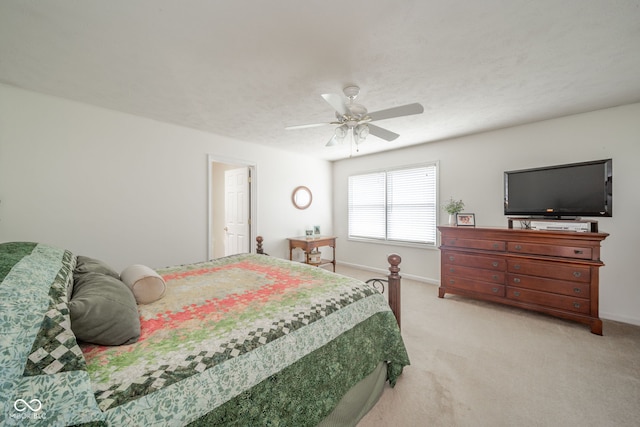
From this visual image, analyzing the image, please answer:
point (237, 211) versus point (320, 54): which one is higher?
point (320, 54)

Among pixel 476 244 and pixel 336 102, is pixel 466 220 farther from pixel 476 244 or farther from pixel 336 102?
pixel 336 102

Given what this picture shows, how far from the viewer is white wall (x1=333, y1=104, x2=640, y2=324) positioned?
2750 mm

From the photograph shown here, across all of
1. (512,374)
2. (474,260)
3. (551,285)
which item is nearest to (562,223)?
(551,285)

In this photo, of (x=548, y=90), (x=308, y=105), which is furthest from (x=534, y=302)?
(x=308, y=105)

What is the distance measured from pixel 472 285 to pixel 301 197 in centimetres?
323

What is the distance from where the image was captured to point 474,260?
129 inches

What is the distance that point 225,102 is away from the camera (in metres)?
2.68

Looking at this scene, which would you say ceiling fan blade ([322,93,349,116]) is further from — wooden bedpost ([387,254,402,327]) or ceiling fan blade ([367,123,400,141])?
wooden bedpost ([387,254,402,327])

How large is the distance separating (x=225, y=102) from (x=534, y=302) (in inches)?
164

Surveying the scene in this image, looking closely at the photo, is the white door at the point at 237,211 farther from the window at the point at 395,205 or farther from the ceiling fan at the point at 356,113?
the ceiling fan at the point at 356,113

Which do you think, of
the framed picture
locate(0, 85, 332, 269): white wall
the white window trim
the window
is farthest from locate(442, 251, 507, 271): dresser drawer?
locate(0, 85, 332, 269): white wall

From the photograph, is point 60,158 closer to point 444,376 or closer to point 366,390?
point 366,390

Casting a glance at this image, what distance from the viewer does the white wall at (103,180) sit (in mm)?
2395

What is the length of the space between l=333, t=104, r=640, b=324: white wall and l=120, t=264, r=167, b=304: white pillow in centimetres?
402
